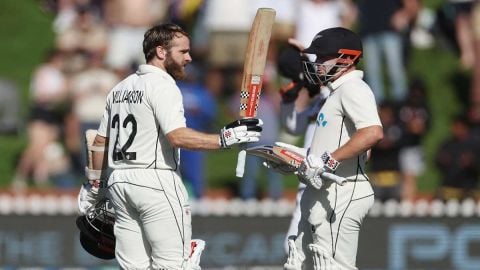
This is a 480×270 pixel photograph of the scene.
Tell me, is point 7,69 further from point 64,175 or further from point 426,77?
point 426,77

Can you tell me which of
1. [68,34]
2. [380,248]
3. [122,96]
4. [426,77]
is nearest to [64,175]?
[68,34]

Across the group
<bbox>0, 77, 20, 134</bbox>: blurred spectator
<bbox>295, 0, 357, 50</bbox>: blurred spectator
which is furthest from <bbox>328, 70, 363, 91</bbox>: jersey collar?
<bbox>0, 77, 20, 134</bbox>: blurred spectator

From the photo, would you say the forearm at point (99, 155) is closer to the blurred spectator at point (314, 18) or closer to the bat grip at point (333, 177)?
the bat grip at point (333, 177)

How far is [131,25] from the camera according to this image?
47.9 ft

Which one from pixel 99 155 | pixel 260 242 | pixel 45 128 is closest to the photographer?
pixel 99 155

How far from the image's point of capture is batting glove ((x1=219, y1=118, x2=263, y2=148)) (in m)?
6.97

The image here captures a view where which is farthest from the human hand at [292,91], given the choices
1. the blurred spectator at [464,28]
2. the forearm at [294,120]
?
the blurred spectator at [464,28]

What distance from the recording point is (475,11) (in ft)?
47.5

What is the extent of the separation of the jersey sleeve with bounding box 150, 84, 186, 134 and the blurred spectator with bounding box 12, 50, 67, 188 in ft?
23.5

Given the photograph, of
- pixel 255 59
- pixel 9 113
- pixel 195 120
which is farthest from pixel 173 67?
pixel 9 113

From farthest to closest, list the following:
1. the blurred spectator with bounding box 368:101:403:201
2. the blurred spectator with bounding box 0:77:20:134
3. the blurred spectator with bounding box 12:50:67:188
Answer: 1. the blurred spectator with bounding box 0:77:20:134
2. the blurred spectator with bounding box 12:50:67:188
3. the blurred spectator with bounding box 368:101:403:201

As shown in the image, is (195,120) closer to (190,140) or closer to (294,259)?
(294,259)

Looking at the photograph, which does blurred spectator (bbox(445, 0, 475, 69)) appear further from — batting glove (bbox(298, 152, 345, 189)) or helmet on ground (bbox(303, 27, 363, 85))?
batting glove (bbox(298, 152, 345, 189))

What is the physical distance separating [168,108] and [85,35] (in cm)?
801
